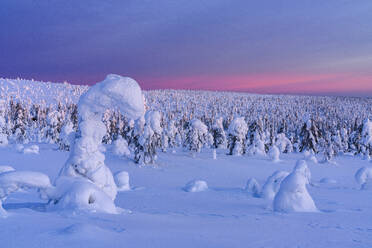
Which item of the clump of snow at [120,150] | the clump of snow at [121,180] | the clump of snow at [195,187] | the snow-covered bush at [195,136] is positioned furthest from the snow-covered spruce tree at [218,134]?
the clump of snow at [121,180]

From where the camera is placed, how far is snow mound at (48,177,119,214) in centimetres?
596

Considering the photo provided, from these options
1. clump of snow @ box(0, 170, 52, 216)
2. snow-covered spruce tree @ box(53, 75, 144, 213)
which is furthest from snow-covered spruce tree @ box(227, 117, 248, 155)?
clump of snow @ box(0, 170, 52, 216)

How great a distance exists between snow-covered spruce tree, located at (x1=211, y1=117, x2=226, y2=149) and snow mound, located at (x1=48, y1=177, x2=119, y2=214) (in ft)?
140

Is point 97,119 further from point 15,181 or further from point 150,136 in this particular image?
point 150,136

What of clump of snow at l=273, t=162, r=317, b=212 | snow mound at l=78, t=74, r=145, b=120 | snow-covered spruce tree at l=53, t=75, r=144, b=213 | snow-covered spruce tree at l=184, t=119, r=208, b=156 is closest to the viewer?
snow-covered spruce tree at l=53, t=75, r=144, b=213

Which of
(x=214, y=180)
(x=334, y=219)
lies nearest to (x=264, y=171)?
(x=214, y=180)

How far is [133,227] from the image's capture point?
5.13 m

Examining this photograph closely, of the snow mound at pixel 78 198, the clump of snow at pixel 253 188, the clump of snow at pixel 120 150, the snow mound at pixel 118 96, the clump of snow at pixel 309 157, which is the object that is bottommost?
the clump of snow at pixel 309 157

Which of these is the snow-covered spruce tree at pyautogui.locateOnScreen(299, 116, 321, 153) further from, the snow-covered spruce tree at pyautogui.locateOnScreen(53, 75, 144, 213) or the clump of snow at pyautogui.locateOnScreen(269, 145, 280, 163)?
the snow-covered spruce tree at pyautogui.locateOnScreen(53, 75, 144, 213)

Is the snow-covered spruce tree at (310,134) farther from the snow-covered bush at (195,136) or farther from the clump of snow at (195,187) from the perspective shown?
the clump of snow at (195,187)

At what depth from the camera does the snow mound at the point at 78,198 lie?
5.96 meters

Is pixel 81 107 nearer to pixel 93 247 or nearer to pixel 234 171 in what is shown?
pixel 93 247

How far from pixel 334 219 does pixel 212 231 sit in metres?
3.78

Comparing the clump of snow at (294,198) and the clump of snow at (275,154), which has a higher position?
the clump of snow at (294,198)
